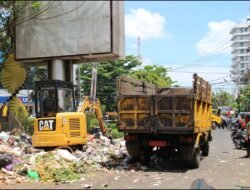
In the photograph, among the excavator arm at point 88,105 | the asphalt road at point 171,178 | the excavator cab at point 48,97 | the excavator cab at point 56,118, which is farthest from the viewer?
the excavator arm at point 88,105

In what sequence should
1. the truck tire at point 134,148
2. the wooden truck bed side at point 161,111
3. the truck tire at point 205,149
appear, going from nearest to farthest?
the wooden truck bed side at point 161,111
the truck tire at point 134,148
the truck tire at point 205,149

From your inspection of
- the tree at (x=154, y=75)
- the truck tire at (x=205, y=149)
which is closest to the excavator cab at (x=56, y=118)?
the truck tire at (x=205, y=149)

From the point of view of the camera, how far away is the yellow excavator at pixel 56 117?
15773mm

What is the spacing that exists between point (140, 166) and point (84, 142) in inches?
127

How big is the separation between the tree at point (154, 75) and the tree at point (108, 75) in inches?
49.4

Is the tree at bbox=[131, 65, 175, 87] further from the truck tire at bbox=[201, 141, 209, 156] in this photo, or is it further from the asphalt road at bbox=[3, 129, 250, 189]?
the asphalt road at bbox=[3, 129, 250, 189]

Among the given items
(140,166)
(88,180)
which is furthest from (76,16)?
(88,180)

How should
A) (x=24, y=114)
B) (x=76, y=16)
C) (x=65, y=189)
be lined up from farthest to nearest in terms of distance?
1. (x=24, y=114)
2. (x=76, y=16)
3. (x=65, y=189)

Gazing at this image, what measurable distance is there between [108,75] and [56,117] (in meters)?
41.6

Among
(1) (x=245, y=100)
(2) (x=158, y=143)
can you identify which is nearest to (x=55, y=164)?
(2) (x=158, y=143)

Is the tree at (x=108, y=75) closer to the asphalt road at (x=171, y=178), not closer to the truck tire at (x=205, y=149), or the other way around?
the truck tire at (x=205, y=149)

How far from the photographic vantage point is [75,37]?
17391 millimetres

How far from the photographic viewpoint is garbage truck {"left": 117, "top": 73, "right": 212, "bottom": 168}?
13.2 meters

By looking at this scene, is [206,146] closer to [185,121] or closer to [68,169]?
[185,121]
